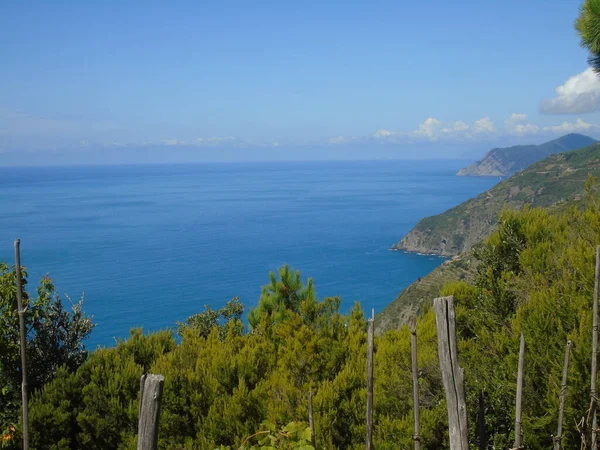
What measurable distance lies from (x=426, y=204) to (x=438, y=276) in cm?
8731

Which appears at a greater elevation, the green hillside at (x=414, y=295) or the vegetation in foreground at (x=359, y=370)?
the vegetation in foreground at (x=359, y=370)

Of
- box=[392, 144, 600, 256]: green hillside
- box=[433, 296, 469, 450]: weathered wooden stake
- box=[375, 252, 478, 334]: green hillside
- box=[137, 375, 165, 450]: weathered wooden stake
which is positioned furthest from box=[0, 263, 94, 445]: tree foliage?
box=[392, 144, 600, 256]: green hillside

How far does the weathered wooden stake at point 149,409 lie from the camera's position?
6.40ft

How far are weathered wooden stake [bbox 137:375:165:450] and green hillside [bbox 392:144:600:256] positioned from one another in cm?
8848

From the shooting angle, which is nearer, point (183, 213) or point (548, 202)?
point (548, 202)

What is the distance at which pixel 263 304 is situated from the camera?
1351 centimetres

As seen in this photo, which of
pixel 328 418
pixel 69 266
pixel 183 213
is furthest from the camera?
pixel 183 213

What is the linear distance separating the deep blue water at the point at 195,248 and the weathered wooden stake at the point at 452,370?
4748 cm

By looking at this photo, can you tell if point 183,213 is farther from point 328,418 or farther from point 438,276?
point 328,418

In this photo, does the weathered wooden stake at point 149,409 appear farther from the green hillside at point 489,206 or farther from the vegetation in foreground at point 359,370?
the green hillside at point 489,206

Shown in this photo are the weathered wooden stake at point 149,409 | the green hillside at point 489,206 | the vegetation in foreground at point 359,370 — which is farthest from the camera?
the green hillside at point 489,206

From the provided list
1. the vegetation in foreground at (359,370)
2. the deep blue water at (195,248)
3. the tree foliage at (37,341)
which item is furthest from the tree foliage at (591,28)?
the deep blue water at (195,248)

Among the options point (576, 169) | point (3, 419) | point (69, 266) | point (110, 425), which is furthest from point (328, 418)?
point (576, 169)

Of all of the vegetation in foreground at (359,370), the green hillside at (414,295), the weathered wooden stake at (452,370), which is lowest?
the green hillside at (414,295)
